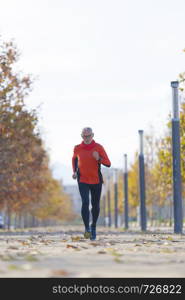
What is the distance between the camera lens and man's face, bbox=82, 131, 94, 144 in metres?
14.2

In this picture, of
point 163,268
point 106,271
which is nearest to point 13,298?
point 106,271

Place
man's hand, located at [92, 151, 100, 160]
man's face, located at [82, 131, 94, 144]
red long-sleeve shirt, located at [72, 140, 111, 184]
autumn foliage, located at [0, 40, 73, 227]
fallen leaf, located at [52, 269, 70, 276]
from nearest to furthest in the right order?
1. fallen leaf, located at [52, 269, 70, 276]
2. man's face, located at [82, 131, 94, 144]
3. man's hand, located at [92, 151, 100, 160]
4. red long-sleeve shirt, located at [72, 140, 111, 184]
5. autumn foliage, located at [0, 40, 73, 227]

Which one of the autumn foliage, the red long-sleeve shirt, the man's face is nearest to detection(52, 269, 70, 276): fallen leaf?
the man's face

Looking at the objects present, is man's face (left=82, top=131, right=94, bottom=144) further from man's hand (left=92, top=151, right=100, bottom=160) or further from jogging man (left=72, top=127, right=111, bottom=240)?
man's hand (left=92, top=151, right=100, bottom=160)

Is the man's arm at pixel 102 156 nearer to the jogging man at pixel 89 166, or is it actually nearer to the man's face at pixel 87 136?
the jogging man at pixel 89 166

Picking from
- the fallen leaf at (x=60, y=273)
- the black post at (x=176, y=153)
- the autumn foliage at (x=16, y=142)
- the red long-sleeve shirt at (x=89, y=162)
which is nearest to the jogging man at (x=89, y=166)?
the red long-sleeve shirt at (x=89, y=162)

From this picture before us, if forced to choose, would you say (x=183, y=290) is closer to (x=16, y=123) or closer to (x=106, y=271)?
(x=106, y=271)

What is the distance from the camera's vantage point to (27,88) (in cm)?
3775

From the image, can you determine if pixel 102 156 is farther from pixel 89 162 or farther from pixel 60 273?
pixel 60 273

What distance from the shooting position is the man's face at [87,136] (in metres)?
14.2

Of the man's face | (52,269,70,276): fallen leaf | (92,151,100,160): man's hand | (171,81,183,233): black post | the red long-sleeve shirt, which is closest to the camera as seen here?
(52,269,70,276): fallen leaf

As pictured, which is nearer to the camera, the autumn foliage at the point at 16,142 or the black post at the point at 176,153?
the black post at the point at 176,153

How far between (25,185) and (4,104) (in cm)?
587

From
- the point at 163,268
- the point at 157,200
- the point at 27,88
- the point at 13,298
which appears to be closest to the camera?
the point at 13,298
